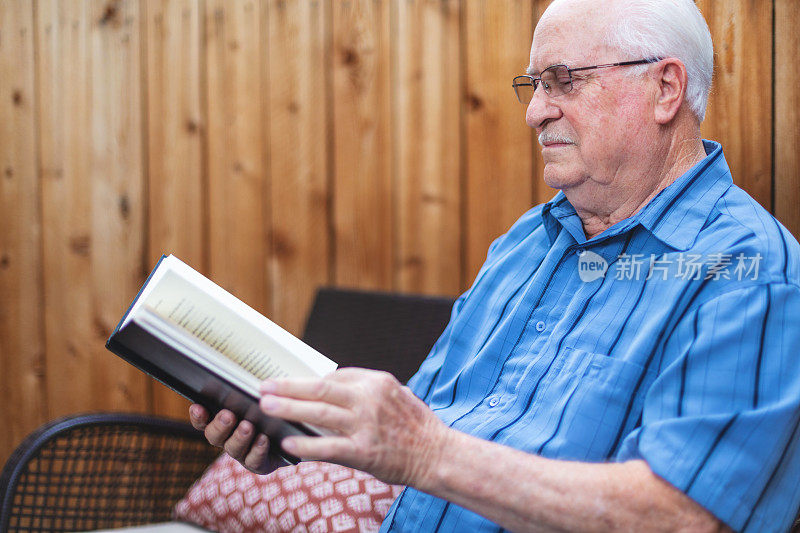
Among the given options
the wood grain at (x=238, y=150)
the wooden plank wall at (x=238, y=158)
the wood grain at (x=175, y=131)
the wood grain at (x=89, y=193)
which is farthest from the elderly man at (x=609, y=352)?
the wood grain at (x=89, y=193)

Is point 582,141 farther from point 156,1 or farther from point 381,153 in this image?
point 156,1

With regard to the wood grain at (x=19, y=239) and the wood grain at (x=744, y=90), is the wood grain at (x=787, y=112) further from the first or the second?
the wood grain at (x=19, y=239)

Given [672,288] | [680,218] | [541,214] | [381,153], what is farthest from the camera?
[381,153]

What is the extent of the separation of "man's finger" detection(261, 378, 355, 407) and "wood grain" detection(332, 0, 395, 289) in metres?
1.17

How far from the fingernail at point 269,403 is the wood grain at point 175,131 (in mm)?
1452

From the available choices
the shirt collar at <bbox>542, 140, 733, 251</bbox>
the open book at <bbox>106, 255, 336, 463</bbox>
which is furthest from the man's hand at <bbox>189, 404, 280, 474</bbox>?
the shirt collar at <bbox>542, 140, 733, 251</bbox>

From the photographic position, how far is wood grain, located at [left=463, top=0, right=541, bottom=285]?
1.69 m

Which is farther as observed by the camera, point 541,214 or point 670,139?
point 541,214

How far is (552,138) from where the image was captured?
118cm

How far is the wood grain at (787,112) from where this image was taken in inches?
52.7

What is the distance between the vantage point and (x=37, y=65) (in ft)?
7.36

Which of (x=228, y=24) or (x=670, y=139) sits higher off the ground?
(x=228, y=24)

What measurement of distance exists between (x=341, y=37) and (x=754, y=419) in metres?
1.51

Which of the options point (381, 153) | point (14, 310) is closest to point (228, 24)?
point (381, 153)
